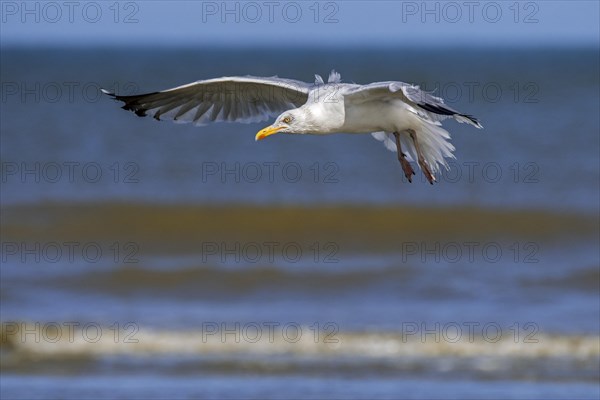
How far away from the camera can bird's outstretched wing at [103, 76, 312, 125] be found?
23.4ft

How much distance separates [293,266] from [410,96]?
6231mm

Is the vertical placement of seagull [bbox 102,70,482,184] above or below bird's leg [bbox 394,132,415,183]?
above

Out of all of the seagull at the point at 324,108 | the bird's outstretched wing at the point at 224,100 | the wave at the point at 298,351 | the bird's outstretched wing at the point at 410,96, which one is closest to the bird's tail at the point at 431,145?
the seagull at the point at 324,108

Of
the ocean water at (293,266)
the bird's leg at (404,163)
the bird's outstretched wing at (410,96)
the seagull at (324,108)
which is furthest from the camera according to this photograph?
the ocean water at (293,266)

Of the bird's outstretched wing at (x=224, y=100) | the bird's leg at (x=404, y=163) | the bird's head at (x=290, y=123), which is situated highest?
the bird's outstretched wing at (x=224, y=100)

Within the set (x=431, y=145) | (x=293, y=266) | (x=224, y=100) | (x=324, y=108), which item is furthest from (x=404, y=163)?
(x=293, y=266)

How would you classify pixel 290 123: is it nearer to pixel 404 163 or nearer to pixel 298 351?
pixel 404 163

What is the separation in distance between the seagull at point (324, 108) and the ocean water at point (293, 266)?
1.89 m

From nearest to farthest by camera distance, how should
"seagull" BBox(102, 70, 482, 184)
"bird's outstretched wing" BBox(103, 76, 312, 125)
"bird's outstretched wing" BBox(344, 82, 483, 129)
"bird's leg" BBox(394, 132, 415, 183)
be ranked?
"bird's outstretched wing" BBox(344, 82, 483, 129) < "seagull" BBox(102, 70, 482, 184) < "bird's leg" BBox(394, 132, 415, 183) < "bird's outstretched wing" BBox(103, 76, 312, 125)

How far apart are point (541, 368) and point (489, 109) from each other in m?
19.2

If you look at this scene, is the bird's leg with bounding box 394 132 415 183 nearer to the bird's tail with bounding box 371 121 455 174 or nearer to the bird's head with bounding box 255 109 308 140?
the bird's tail with bounding box 371 121 455 174

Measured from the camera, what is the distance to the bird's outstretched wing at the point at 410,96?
5781 millimetres

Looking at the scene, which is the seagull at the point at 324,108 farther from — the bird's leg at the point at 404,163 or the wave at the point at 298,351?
the wave at the point at 298,351

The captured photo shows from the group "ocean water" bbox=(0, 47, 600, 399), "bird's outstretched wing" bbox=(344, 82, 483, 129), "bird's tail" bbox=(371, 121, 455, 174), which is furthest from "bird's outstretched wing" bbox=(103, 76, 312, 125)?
"ocean water" bbox=(0, 47, 600, 399)
